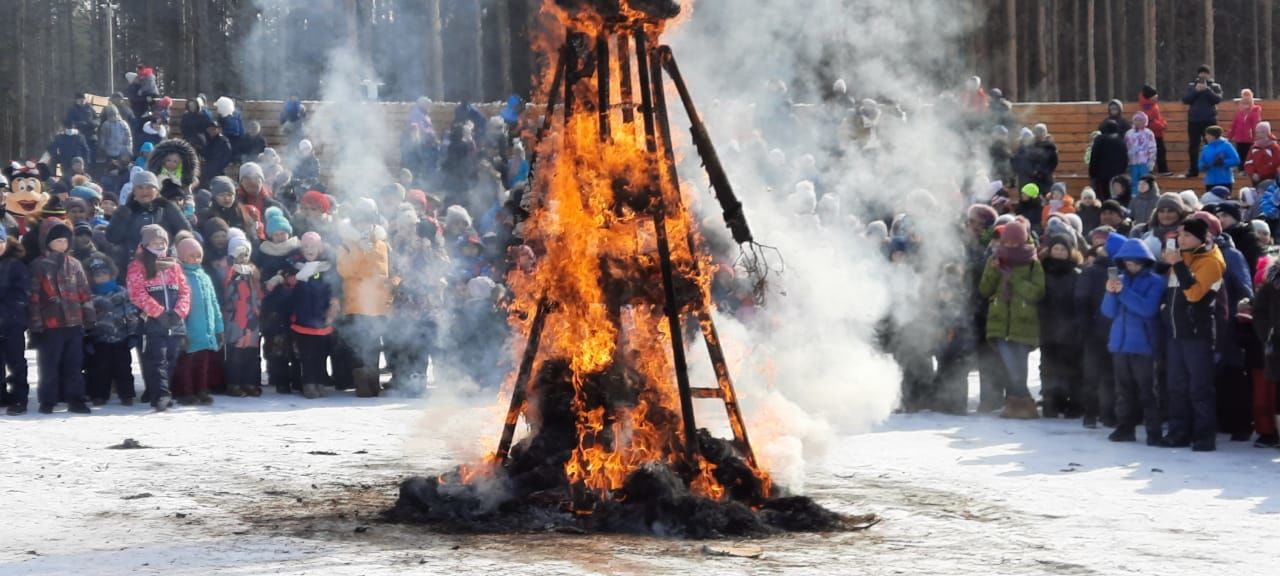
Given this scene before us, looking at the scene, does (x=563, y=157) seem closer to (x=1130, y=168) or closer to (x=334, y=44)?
(x=334, y=44)

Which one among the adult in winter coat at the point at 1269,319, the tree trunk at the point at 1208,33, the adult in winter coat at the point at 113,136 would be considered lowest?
the adult in winter coat at the point at 1269,319

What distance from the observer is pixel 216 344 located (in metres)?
14.8

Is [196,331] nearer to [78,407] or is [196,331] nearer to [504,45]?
[78,407]

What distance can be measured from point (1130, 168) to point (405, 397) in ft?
42.3

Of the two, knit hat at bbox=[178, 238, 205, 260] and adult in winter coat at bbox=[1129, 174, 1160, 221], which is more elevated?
adult in winter coat at bbox=[1129, 174, 1160, 221]

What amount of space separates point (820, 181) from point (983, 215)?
2.34 metres

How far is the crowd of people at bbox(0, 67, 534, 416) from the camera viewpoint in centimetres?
1388

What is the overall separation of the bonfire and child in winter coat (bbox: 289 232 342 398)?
22.0ft

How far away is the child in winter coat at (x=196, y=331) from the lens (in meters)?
14.5

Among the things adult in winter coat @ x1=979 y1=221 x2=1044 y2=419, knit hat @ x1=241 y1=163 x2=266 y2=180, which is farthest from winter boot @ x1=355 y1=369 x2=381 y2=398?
adult in winter coat @ x1=979 y1=221 x2=1044 y2=419

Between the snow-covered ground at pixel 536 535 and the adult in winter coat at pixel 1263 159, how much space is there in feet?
30.8

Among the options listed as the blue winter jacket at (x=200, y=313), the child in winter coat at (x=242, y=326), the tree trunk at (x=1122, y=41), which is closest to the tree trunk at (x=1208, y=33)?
the tree trunk at (x=1122, y=41)

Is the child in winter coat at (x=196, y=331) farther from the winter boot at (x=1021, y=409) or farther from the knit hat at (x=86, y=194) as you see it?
the winter boot at (x=1021, y=409)

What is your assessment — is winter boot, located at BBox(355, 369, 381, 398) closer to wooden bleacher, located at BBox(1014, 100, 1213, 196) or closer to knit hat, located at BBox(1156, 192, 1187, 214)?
knit hat, located at BBox(1156, 192, 1187, 214)
